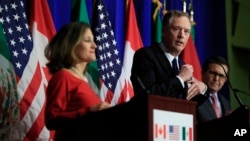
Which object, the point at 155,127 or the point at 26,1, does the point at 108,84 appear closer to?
the point at 26,1

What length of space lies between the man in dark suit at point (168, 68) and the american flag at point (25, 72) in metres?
0.90

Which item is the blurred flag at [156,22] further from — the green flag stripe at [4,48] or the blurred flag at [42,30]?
the green flag stripe at [4,48]

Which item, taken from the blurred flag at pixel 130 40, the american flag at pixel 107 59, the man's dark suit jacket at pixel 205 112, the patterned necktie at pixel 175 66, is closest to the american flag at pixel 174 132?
the patterned necktie at pixel 175 66

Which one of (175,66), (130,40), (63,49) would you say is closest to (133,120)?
(63,49)

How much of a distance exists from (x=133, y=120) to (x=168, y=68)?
1.36m

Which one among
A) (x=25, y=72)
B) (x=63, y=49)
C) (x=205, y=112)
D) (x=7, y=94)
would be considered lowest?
(x=205, y=112)

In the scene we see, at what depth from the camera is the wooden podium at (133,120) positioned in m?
2.51

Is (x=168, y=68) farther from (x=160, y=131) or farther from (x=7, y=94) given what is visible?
(x=160, y=131)

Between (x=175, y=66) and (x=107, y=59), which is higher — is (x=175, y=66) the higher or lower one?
the higher one

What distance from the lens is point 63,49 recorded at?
3.15m

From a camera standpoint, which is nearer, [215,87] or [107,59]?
[215,87]

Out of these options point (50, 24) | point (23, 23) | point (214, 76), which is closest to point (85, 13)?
point (50, 24)

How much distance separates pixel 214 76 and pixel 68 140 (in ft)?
7.63

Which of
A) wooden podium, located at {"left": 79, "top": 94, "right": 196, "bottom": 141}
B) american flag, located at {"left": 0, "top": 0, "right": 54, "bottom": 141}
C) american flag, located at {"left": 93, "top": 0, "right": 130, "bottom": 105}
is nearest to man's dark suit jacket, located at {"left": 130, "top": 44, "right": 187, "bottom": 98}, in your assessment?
wooden podium, located at {"left": 79, "top": 94, "right": 196, "bottom": 141}
